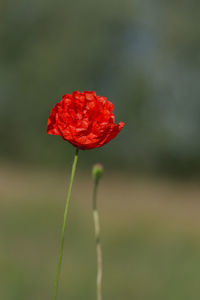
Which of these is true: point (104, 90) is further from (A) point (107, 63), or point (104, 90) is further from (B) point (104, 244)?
(B) point (104, 244)

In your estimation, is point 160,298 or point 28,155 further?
point 28,155

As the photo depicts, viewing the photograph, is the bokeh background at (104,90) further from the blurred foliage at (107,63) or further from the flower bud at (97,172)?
the flower bud at (97,172)

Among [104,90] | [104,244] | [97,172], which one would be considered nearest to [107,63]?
[104,90]

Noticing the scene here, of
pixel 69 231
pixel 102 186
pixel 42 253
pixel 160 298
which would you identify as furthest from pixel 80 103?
pixel 102 186

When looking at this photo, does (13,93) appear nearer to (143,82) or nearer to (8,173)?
(8,173)

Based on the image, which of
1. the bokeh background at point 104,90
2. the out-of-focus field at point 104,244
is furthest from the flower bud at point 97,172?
the bokeh background at point 104,90

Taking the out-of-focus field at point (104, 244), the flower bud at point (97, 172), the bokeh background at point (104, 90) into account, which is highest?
the bokeh background at point (104, 90)

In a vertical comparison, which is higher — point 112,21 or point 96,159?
point 112,21
